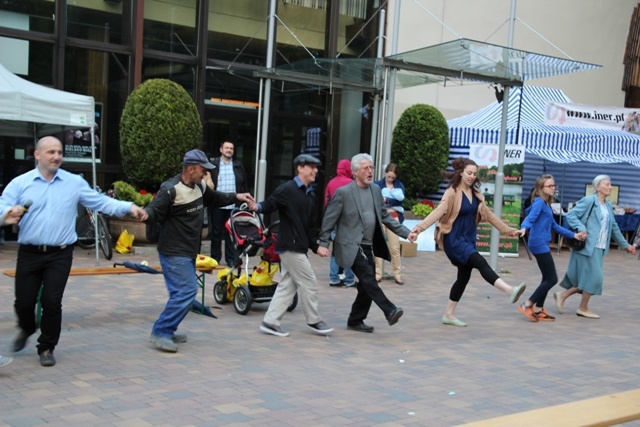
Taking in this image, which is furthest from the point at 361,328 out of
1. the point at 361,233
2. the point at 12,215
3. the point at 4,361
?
the point at 12,215

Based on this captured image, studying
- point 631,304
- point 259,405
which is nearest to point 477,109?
point 631,304

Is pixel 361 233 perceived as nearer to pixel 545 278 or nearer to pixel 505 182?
pixel 545 278

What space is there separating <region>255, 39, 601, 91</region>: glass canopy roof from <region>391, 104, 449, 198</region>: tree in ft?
8.21

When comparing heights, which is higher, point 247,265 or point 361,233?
point 361,233

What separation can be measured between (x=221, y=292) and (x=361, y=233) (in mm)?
2020

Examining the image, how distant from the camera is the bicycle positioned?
497 inches

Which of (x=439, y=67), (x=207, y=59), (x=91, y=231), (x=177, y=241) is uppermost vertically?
(x=207, y=59)

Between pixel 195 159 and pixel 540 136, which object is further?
pixel 540 136

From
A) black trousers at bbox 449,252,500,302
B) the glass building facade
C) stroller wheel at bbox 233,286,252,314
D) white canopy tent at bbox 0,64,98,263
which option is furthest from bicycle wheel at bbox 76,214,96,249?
black trousers at bbox 449,252,500,302

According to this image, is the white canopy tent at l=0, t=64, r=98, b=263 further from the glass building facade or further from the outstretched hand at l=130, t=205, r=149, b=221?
the outstretched hand at l=130, t=205, r=149, b=221

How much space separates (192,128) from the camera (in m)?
14.7

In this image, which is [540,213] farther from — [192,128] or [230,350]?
[192,128]

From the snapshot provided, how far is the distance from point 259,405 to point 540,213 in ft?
16.8

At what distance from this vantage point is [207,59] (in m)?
16.3
